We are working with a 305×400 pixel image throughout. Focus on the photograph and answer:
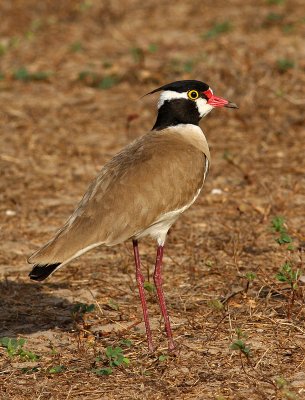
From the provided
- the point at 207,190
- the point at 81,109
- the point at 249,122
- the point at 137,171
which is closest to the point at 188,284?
the point at 137,171

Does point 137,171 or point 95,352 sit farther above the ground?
point 137,171

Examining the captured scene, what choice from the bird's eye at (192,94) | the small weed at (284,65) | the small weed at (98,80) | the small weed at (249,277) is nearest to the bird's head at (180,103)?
the bird's eye at (192,94)

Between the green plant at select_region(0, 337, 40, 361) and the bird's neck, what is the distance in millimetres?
1928

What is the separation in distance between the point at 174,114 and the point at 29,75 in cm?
668

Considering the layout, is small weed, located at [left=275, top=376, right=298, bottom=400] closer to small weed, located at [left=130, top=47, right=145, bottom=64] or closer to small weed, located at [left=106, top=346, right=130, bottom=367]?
small weed, located at [left=106, top=346, right=130, bottom=367]

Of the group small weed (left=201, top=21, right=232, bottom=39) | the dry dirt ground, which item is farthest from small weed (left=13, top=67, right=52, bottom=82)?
small weed (left=201, top=21, right=232, bottom=39)

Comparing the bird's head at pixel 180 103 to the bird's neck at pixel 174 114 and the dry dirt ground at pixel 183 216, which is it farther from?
the dry dirt ground at pixel 183 216

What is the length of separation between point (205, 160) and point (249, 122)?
15.5ft

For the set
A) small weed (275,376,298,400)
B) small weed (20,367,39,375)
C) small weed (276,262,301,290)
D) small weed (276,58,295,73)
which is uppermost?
small weed (276,58,295,73)

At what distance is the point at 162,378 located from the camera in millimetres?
5574

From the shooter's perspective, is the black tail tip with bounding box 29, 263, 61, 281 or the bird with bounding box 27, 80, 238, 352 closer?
the black tail tip with bounding box 29, 263, 61, 281

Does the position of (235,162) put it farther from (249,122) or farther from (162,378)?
(162,378)

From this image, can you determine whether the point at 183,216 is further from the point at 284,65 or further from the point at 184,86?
the point at 284,65

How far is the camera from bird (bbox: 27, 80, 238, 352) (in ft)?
19.1
